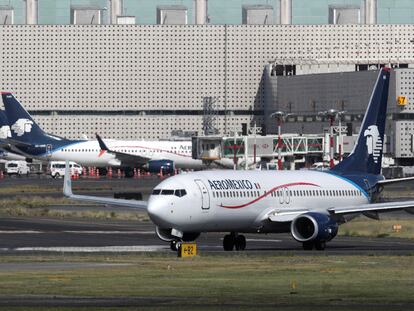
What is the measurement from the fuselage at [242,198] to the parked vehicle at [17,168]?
127638 millimetres

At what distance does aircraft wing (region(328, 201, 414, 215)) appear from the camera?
174 ft

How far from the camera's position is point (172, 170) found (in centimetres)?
17500

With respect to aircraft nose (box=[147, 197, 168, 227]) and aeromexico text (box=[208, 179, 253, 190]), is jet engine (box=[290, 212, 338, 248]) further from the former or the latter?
aircraft nose (box=[147, 197, 168, 227])

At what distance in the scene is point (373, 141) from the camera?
60.8 meters

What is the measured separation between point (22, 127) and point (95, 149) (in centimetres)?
935

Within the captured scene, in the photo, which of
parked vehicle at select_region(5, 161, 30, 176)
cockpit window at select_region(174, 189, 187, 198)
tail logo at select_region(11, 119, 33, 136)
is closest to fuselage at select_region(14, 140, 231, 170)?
parked vehicle at select_region(5, 161, 30, 176)

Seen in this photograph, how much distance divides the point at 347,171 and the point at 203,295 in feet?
87.4

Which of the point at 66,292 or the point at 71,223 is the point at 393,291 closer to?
the point at 66,292

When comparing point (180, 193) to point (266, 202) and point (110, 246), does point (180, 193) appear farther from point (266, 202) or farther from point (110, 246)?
point (110, 246)

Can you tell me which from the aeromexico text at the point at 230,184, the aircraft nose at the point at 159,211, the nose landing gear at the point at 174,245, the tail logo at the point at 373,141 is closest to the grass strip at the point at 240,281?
the aircraft nose at the point at 159,211

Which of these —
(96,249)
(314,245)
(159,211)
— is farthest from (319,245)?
(96,249)

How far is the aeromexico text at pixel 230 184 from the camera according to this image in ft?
174

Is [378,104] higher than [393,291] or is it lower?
higher

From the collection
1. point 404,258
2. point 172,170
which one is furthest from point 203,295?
point 172,170
